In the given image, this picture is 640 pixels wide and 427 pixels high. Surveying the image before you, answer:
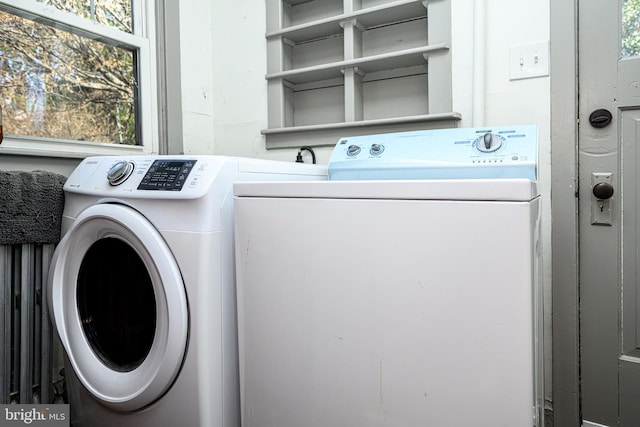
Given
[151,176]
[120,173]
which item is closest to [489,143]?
[151,176]

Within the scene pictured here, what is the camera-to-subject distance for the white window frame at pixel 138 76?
142 centimetres

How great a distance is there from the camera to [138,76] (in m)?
1.82

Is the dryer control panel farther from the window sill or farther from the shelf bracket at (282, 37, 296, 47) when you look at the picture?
the window sill

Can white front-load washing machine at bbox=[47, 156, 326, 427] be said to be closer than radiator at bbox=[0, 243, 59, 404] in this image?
Yes

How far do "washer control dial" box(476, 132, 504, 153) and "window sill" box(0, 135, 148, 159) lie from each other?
1418mm

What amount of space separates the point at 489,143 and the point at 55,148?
1512 mm

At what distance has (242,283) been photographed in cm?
100

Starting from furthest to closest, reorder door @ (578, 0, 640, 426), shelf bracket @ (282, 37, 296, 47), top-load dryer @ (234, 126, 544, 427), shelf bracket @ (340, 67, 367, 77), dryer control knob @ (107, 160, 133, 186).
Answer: shelf bracket @ (282, 37, 296, 47)
shelf bracket @ (340, 67, 367, 77)
door @ (578, 0, 640, 426)
dryer control knob @ (107, 160, 133, 186)
top-load dryer @ (234, 126, 544, 427)

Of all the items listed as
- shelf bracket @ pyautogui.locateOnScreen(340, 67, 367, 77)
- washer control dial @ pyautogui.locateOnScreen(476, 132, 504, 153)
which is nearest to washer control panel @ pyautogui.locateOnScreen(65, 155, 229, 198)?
washer control dial @ pyautogui.locateOnScreen(476, 132, 504, 153)

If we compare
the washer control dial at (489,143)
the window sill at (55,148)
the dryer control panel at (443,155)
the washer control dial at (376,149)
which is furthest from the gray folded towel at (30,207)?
the washer control dial at (489,143)

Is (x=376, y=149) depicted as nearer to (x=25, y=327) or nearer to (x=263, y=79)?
(x=263, y=79)

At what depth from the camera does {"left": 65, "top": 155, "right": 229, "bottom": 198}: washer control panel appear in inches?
39.1

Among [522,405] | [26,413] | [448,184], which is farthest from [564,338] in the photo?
[26,413]

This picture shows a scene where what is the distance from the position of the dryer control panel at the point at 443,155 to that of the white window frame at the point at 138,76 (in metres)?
0.94
